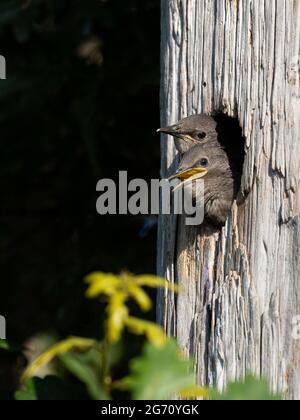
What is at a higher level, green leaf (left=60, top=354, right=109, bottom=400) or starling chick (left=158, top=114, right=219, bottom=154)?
starling chick (left=158, top=114, right=219, bottom=154)

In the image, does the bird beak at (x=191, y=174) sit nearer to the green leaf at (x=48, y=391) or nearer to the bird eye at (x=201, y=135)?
the bird eye at (x=201, y=135)

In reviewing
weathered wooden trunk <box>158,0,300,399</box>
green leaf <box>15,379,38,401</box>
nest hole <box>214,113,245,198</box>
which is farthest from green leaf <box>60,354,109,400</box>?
nest hole <box>214,113,245,198</box>

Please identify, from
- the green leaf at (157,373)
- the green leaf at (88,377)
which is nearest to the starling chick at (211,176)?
the green leaf at (88,377)

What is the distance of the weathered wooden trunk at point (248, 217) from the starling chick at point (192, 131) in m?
0.06

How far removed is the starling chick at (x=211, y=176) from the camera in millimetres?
4039

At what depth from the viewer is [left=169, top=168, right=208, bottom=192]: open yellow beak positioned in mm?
4039

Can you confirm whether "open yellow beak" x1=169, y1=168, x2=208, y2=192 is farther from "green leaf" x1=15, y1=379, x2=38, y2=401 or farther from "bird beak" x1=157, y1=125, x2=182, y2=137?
"green leaf" x1=15, y1=379, x2=38, y2=401

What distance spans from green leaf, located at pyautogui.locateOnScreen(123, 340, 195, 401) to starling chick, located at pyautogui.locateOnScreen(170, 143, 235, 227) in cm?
197

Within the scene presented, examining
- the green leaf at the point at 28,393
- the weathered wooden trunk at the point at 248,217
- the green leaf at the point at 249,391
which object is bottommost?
the green leaf at the point at 249,391

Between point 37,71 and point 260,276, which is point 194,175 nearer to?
point 260,276

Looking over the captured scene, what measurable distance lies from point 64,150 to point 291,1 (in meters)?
2.12

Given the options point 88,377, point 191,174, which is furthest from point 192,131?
point 88,377

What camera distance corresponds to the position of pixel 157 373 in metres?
2.02
